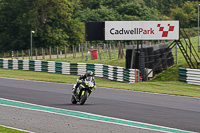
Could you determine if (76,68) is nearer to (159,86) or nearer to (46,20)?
(159,86)

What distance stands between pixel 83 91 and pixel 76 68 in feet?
67.0

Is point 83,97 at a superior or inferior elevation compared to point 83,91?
inferior

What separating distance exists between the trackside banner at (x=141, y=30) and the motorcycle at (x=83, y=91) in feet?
47.6

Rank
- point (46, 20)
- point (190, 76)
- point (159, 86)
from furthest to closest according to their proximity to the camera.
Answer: point (46, 20), point (190, 76), point (159, 86)

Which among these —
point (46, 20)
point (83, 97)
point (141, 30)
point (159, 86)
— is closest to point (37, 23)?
point (46, 20)

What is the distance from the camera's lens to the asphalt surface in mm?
13336

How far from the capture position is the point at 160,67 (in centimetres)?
3400

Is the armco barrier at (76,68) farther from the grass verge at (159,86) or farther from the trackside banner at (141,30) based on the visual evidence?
the trackside banner at (141,30)

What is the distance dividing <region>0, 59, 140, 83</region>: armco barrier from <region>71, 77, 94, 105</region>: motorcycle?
1287cm

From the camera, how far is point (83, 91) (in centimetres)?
1577

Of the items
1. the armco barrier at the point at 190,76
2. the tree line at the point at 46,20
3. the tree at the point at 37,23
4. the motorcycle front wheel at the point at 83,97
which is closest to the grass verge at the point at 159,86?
the armco barrier at the point at 190,76

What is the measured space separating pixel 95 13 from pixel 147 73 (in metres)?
59.9

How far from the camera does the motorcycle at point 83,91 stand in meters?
15.2

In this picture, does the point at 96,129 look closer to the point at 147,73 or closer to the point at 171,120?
the point at 171,120
